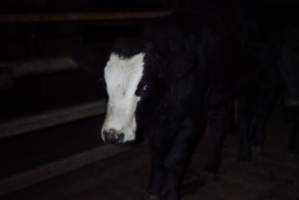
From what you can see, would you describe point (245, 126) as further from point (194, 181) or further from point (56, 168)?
point (56, 168)

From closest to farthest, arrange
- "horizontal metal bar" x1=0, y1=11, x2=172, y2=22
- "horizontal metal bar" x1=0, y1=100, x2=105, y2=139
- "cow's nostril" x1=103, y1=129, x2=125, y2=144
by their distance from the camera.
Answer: "cow's nostril" x1=103, y1=129, x2=125, y2=144
"horizontal metal bar" x1=0, y1=11, x2=172, y2=22
"horizontal metal bar" x1=0, y1=100, x2=105, y2=139

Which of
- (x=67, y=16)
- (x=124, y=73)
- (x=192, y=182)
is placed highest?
(x=67, y=16)

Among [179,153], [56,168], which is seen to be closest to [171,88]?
[179,153]

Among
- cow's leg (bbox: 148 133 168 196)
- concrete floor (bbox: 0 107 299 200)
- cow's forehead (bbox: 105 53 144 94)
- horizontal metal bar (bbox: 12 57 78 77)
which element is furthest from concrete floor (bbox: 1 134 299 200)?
cow's forehead (bbox: 105 53 144 94)

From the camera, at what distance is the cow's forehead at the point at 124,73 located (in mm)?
1675

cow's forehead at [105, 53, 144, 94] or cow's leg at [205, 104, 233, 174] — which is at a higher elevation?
cow's forehead at [105, 53, 144, 94]

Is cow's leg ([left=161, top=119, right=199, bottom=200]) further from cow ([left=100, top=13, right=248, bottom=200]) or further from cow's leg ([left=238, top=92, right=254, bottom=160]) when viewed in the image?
cow's leg ([left=238, top=92, right=254, bottom=160])

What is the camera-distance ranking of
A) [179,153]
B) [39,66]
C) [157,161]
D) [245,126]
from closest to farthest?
[179,153] < [157,161] < [39,66] < [245,126]

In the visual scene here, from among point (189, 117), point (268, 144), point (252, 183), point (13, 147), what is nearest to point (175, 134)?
point (189, 117)

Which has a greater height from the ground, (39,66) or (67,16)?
(67,16)

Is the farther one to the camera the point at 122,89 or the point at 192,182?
the point at 192,182

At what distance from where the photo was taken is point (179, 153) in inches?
80.7

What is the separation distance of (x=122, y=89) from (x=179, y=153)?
22.1 inches

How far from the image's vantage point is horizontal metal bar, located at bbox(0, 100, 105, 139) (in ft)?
7.76
